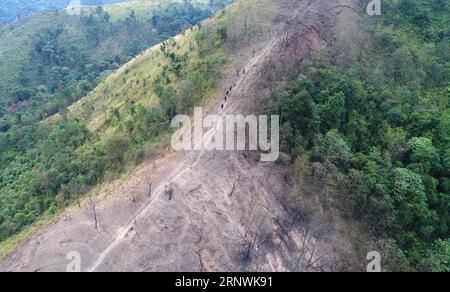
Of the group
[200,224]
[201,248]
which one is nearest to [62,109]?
[200,224]

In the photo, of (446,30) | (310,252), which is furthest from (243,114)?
(446,30)

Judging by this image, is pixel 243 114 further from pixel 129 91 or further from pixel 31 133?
pixel 31 133

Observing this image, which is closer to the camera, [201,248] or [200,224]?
[201,248]

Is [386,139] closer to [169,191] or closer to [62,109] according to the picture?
[169,191]

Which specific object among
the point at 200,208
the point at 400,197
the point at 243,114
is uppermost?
the point at 243,114

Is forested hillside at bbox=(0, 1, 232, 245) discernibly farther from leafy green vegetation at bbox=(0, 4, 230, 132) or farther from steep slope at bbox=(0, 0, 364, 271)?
steep slope at bbox=(0, 0, 364, 271)

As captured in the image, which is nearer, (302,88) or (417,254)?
(417,254)

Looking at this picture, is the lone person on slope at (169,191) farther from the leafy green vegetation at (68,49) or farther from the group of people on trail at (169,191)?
the leafy green vegetation at (68,49)
